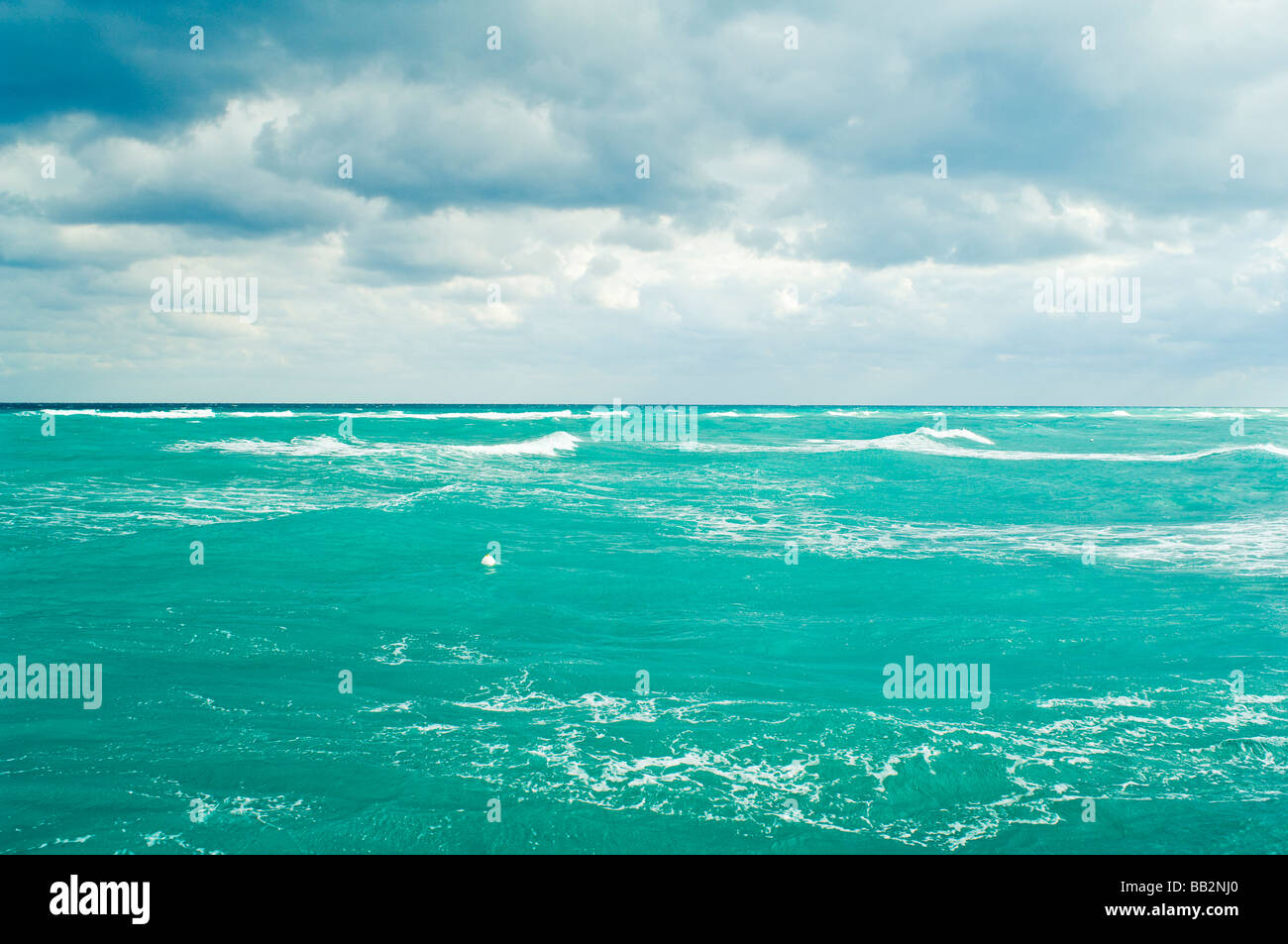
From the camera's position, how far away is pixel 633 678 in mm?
10586

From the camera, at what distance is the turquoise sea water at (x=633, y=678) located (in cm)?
699

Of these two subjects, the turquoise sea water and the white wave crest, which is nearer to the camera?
the turquoise sea water

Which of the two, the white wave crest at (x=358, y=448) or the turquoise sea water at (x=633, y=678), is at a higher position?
the white wave crest at (x=358, y=448)

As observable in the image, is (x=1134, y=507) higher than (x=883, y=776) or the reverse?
higher

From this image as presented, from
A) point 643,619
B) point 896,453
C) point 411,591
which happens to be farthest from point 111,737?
point 896,453

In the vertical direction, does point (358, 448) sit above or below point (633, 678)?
above

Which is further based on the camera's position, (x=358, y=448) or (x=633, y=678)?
(x=358, y=448)

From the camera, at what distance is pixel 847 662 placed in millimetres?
11391

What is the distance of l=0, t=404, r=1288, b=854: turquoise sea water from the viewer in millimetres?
6992

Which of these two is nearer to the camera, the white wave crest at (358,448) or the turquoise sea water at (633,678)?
the turquoise sea water at (633,678)

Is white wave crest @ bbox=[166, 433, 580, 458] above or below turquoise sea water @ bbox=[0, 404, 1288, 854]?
above
